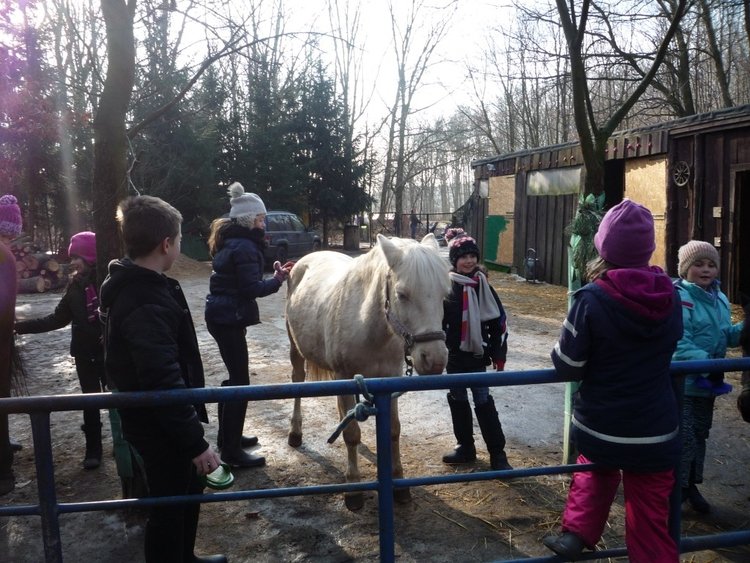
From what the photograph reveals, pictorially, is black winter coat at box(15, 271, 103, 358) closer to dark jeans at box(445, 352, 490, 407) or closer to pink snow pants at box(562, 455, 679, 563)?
dark jeans at box(445, 352, 490, 407)

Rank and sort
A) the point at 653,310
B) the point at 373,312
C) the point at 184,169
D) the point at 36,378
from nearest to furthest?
1. the point at 653,310
2. the point at 373,312
3. the point at 36,378
4. the point at 184,169

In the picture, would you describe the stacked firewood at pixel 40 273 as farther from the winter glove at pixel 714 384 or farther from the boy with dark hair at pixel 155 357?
the winter glove at pixel 714 384

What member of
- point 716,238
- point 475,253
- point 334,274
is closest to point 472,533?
point 475,253

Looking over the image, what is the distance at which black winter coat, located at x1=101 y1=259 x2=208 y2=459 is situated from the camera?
6.44 feet

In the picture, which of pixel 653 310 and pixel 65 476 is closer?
pixel 653 310


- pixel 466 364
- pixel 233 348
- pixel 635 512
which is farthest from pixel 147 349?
pixel 466 364

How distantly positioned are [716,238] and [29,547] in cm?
1045

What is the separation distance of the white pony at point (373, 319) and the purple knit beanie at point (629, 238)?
3.63ft

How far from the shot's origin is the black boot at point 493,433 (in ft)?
12.5

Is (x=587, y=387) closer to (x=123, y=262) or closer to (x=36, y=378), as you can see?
(x=123, y=262)

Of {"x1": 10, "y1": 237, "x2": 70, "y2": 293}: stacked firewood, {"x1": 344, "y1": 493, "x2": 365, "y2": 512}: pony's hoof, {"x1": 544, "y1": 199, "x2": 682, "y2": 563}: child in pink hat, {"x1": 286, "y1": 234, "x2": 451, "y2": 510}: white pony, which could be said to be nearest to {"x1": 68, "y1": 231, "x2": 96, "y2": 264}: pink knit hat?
{"x1": 286, "y1": 234, "x2": 451, "y2": 510}: white pony

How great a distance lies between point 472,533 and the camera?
313 centimetres

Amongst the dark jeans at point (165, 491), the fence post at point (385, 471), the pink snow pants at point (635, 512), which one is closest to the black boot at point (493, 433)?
the pink snow pants at point (635, 512)

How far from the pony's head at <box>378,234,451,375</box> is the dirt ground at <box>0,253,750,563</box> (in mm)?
1039
